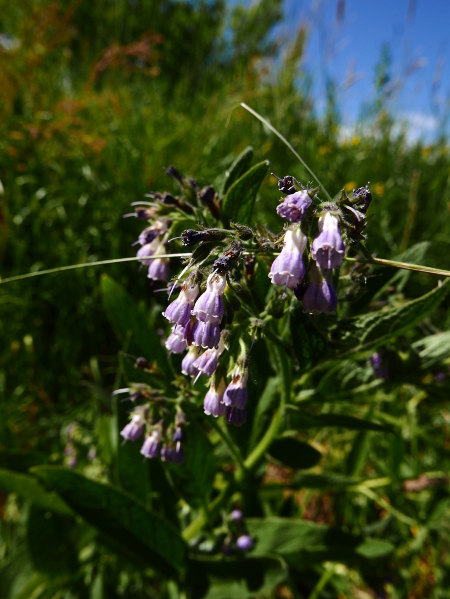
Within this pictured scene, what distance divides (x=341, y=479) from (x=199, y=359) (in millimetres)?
925

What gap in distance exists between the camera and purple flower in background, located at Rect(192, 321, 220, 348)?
3.16 ft

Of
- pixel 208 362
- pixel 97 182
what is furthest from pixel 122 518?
pixel 97 182

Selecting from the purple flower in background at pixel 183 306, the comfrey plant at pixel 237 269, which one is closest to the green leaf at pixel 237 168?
the comfrey plant at pixel 237 269

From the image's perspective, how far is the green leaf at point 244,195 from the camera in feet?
4.11

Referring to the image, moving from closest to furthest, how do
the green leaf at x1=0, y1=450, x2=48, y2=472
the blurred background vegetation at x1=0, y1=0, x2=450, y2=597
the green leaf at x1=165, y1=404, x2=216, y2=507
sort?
the green leaf at x1=165, y1=404, x2=216, y2=507, the green leaf at x1=0, y1=450, x2=48, y2=472, the blurred background vegetation at x1=0, y1=0, x2=450, y2=597

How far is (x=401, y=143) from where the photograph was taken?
4844 mm

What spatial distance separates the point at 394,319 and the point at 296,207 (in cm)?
43

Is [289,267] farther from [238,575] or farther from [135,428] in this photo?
[238,575]

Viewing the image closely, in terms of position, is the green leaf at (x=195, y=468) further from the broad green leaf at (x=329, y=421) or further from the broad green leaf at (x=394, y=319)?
the broad green leaf at (x=394, y=319)

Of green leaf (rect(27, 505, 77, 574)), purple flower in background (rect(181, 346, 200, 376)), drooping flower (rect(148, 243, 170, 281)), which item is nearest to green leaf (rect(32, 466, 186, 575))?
green leaf (rect(27, 505, 77, 574))

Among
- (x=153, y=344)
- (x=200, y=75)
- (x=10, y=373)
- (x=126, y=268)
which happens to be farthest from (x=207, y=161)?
(x=200, y=75)

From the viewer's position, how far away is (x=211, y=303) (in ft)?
3.12

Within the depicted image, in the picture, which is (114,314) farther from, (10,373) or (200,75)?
(200,75)

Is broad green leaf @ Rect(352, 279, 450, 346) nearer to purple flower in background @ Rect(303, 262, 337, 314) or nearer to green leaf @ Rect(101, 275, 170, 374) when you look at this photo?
purple flower in background @ Rect(303, 262, 337, 314)
